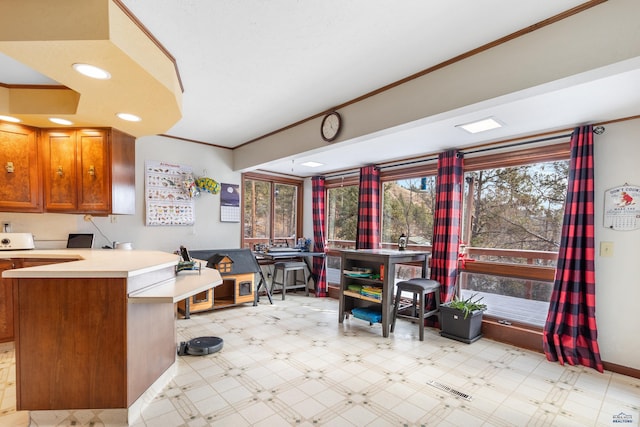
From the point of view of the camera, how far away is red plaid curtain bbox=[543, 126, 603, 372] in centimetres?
274

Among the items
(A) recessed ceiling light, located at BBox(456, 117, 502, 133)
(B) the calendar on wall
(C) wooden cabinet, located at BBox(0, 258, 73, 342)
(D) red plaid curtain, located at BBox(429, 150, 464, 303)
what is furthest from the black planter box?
(C) wooden cabinet, located at BBox(0, 258, 73, 342)

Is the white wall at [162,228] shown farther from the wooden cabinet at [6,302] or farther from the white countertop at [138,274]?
the white countertop at [138,274]

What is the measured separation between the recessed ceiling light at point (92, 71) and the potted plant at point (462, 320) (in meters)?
3.77

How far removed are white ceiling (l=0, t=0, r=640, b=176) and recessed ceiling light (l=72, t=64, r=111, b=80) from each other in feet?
1.35

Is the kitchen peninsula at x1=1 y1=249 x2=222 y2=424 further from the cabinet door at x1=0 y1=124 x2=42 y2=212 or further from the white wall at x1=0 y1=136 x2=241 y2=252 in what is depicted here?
the white wall at x1=0 y1=136 x2=241 y2=252

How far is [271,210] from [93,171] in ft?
9.60

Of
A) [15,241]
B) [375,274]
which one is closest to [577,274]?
[375,274]

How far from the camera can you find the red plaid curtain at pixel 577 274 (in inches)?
108

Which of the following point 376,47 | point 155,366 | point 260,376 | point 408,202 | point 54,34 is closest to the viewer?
point 54,34

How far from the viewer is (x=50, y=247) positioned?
3.45 m

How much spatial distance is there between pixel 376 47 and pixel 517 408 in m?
2.69

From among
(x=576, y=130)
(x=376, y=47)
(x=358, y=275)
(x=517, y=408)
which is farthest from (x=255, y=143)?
(x=517, y=408)

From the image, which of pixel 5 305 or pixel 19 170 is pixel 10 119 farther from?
pixel 5 305

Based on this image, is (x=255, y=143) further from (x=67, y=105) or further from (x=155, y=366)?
(x=155, y=366)
